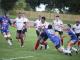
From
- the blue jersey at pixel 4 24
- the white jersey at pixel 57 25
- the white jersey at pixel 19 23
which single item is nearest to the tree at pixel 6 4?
the white jersey at pixel 57 25

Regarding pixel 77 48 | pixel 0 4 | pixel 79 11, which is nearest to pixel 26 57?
pixel 77 48

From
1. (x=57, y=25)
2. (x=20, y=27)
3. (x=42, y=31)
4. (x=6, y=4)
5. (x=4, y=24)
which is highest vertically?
(x=4, y=24)

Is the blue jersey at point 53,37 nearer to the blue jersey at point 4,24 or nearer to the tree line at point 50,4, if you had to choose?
the blue jersey at point 4,24

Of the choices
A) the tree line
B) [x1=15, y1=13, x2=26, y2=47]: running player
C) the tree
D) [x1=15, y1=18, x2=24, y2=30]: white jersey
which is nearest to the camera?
[x1=15, y1=13, x2=26, y2=47]: running player

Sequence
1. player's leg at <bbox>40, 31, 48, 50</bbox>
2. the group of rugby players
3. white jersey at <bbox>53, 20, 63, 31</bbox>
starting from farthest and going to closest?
white jersey at <bbox>53, 20, 63, 31</bbox> → player's leg at <bbox>40, 31, 48, 50</bbox> → the group of rugby players

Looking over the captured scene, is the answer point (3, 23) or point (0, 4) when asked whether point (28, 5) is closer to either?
point (0, 4)

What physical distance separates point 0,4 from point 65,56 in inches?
2291

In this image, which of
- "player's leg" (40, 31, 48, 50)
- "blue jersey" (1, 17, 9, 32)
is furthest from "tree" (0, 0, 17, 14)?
"player's leg" (40, 31, 48, 50)

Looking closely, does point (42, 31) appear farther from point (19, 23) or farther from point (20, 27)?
point (19, 23)

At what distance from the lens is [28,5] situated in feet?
305

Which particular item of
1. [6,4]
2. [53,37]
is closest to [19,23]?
[53,37]

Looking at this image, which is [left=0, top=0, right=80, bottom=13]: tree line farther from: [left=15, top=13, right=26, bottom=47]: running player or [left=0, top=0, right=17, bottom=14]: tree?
[left=15, top=13, right=26, bottom=47]: running player

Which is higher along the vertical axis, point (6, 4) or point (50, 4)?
point (6, 4)

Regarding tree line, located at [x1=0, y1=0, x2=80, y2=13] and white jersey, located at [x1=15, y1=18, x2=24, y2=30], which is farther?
tree line, located at [x1=0, y1=0, x2=80, y2=13]
